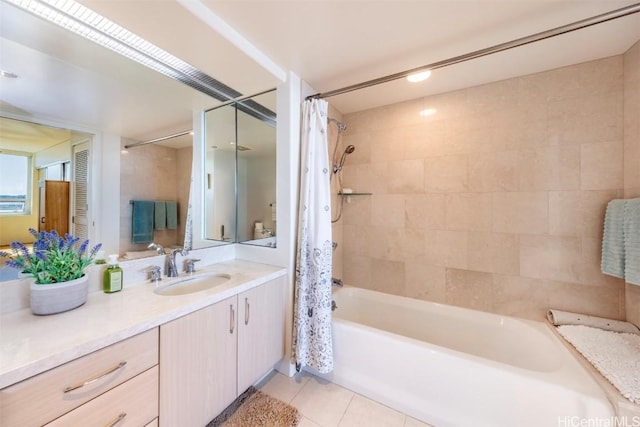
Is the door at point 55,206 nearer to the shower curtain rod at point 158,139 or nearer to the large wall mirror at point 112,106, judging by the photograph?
the large wall mirror at point 112,106

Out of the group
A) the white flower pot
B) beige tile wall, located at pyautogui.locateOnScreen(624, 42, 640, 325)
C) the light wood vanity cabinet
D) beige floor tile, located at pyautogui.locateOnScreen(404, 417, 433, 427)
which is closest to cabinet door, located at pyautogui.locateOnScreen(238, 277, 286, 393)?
the light wood vanity cabinet

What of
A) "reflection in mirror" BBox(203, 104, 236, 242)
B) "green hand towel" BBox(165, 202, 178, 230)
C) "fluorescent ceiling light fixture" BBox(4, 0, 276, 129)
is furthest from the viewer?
"reflection in mirror" BBox(203, 104, 236, 242)

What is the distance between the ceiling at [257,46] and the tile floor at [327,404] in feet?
6.42

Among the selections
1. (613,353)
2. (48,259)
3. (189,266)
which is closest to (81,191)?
(48,259)

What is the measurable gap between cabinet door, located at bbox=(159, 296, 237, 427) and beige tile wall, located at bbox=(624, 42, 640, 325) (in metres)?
2.49

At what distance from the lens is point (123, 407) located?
0.87 metres

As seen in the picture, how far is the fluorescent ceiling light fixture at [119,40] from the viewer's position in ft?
3.49

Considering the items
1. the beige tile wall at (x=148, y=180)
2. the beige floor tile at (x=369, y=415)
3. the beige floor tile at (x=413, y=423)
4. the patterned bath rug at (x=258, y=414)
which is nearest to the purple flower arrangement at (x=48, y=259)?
the beige tile wall at (x=148, y=180)

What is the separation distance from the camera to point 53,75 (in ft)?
3.93

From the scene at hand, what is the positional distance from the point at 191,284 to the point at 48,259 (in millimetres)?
690

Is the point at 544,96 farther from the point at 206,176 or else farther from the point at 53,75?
the point at 53,75

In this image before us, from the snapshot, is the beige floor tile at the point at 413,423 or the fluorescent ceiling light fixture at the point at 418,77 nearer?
the beige floor tile at the point at 413,423

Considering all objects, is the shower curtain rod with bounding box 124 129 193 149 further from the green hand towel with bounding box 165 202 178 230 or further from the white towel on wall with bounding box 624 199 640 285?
the white towel on wall with bounding box 624 199 640 285

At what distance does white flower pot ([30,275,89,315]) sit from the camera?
3.05 ft
